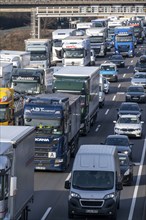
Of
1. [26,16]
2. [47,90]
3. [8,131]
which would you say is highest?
[8,131]

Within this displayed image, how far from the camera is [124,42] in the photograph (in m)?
95.0

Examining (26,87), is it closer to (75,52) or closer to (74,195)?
(74,195)

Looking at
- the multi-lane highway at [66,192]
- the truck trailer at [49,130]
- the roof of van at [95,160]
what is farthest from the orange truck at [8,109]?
the roof of van at [95,160]

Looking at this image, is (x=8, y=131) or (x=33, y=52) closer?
(x=8, y=131)

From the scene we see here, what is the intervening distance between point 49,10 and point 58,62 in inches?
1829

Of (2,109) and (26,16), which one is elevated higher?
(2,109)

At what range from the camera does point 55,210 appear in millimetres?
29922

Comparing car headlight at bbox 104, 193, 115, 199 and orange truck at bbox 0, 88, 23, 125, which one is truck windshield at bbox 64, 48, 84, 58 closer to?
orange truck at bbox 0, 88, 23, 125

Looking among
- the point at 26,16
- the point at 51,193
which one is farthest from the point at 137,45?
the point at 51,193

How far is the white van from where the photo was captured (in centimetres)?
2752

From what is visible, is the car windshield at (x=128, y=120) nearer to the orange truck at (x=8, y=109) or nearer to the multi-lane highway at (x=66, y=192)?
the multi-lane highway at (x=66, y=192)

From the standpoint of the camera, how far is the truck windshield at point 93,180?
2772 cm

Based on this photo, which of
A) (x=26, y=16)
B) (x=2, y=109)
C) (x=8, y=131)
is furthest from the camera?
(x=26, y=16)

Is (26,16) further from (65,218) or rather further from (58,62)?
(65,218)
